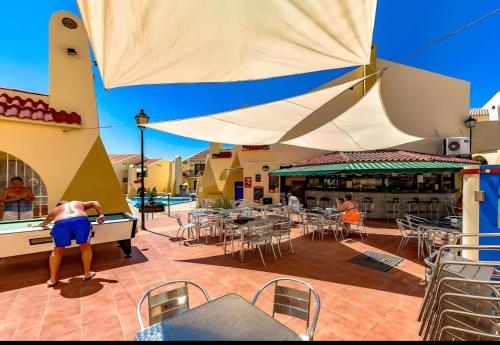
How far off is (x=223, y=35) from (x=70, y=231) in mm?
4350

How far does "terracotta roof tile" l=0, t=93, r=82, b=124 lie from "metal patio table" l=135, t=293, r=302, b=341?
21.9ft

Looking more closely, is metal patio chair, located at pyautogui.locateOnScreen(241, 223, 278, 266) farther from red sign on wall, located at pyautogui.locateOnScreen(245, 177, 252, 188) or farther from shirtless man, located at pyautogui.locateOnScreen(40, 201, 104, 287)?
red sign on wall, located at pyautogui.locateOnScreen(245, 177, 252, 188)

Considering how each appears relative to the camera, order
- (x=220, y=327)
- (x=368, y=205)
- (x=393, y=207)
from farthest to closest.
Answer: (x=368, y=205) < (x=393, y=207) < (x=220, y=327)

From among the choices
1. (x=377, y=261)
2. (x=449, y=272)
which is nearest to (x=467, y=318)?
(x=449, y=272)

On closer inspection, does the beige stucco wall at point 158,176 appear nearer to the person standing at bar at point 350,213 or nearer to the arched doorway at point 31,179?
the arched doorway at point 31,179

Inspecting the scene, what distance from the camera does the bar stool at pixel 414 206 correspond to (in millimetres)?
9711

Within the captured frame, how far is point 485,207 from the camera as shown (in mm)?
3811

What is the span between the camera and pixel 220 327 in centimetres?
155

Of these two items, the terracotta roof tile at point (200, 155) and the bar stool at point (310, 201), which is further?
the terracotta roof tile at point (200, 155)

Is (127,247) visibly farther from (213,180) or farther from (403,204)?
(213,180)

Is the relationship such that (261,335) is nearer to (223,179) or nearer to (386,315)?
(386,315)

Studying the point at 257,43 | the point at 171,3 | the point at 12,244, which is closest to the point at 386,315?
the point at 257,43

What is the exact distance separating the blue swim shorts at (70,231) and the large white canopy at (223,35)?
2665 millimetres

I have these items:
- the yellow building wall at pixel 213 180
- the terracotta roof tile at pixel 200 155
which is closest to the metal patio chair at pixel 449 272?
the yellow building wall at pixel 213 180
